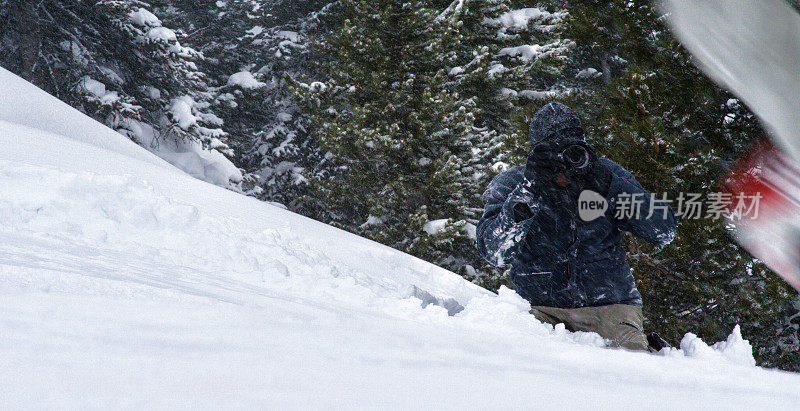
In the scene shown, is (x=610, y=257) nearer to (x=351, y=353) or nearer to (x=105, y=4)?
(x=351, y=353)

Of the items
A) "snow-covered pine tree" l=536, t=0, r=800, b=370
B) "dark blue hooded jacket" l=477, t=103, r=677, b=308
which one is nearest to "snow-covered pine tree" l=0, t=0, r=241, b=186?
"snow-covered pine tree" l=536, t=0, r=800, b=370

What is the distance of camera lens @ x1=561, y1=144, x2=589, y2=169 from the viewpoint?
332 centimetres

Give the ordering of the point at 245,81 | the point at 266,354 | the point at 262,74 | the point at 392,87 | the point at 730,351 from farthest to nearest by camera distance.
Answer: the point at 262,74
the point at 245,81
the point at 392,87
the point at 730,351
the point at 266,354

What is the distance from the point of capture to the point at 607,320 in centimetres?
335

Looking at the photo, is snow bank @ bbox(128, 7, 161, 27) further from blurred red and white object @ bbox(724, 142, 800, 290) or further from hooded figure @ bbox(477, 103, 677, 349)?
hooded figure @ bbox(477, 103, 677, 349)

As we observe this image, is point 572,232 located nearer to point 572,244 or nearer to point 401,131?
point 572,244

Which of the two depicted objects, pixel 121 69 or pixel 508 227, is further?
pixel 121 69

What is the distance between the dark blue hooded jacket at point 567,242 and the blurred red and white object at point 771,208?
2570mm

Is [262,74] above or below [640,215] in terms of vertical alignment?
below

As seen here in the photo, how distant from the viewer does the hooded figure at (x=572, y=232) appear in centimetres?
337

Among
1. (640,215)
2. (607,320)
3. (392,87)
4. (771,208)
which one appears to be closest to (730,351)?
(607,320)

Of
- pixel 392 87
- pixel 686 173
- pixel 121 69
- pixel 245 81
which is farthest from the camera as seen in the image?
pixel 245 81

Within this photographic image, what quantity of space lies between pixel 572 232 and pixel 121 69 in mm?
14054

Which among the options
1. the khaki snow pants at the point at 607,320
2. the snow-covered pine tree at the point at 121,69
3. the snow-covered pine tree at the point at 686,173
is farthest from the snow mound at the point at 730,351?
the snow-covered pine tree at the point at 121,69
